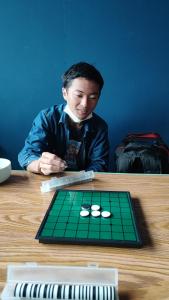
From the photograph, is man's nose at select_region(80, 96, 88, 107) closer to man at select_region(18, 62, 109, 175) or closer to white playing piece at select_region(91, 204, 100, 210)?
man at select_region(18, 62, 109, 175)

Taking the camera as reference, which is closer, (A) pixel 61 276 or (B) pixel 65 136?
(A) pixel 61 276

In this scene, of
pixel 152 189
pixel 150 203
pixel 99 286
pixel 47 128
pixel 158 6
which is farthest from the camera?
pixel 158 6

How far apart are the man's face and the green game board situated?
21.9 inches

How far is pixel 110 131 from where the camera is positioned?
2.10m

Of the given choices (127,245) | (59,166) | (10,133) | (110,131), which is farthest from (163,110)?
(127,245)

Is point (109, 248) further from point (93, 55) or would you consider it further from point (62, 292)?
point (93, 55)

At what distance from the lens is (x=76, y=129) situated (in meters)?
1.45

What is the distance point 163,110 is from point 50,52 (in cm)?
92

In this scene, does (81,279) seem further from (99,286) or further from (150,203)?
(150,203)

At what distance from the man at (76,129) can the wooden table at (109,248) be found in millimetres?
403

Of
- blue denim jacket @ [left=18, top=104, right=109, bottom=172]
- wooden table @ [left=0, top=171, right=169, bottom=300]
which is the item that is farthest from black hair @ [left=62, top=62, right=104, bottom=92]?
wooden table @ [left=0, top=171, right=169, bottom=300]

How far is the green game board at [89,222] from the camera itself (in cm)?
60

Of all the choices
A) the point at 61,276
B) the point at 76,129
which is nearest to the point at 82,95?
the point at 76,129

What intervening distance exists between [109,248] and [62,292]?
168mm
